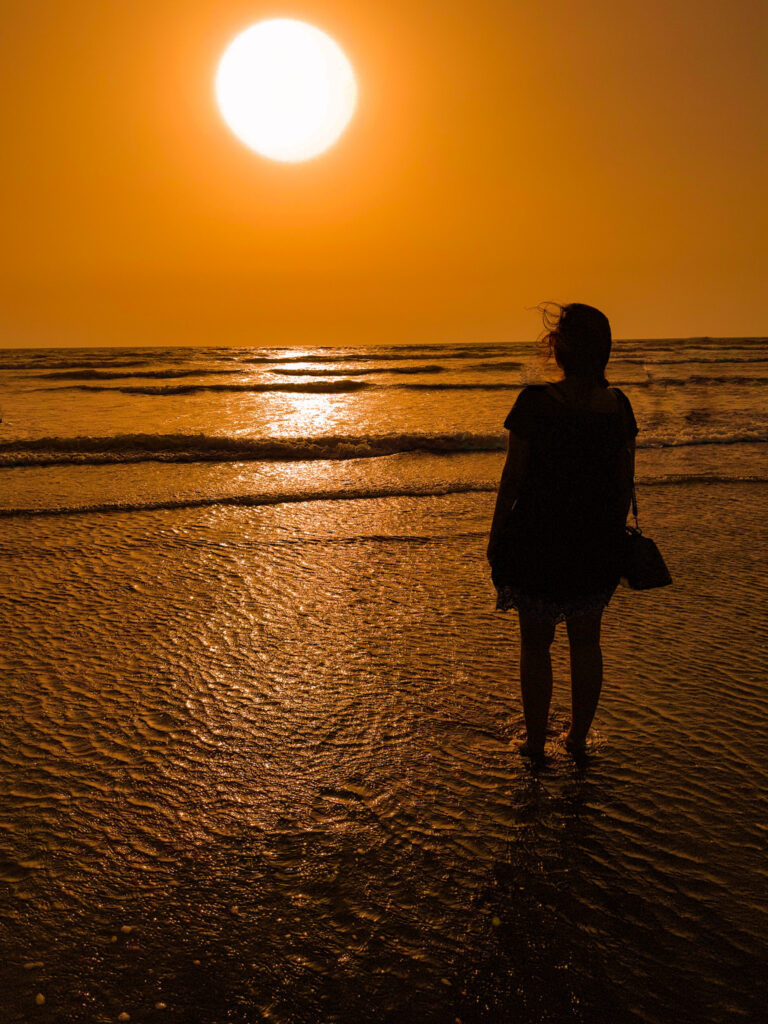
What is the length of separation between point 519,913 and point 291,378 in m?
21.0

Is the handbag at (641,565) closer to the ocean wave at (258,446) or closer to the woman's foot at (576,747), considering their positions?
the woman's foot at (576,747)

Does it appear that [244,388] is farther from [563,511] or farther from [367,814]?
[367,814]

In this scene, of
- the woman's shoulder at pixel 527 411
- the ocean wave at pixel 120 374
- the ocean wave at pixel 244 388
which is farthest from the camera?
the ocean wave at pixel 120 374

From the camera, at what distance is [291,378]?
72.7ft

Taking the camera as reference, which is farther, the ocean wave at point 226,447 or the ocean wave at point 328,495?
the ocean wave at point 226,447

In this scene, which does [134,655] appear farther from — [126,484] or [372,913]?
[126,484]

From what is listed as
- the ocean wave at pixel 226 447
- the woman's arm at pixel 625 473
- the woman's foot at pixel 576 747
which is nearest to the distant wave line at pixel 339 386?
the ocean wave at pixel 226 447

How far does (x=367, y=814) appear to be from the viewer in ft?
7.94

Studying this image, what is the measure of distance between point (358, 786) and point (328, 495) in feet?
15.4

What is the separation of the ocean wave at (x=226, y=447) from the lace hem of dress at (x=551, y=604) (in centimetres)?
684

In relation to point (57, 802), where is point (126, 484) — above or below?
above

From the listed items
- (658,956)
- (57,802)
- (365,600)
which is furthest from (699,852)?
(365,600)

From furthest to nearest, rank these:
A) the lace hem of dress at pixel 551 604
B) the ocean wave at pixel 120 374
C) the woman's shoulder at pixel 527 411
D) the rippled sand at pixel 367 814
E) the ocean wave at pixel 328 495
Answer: the ocean wave at pixel 120 374 < the ocean wave at pixel 328 495 < the lace hem of dress at pixel 551 604 < the woman's shoulder at pixel 527 411 < the rippled sand at pixel 367 814

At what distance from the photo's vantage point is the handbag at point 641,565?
2.60 meters
